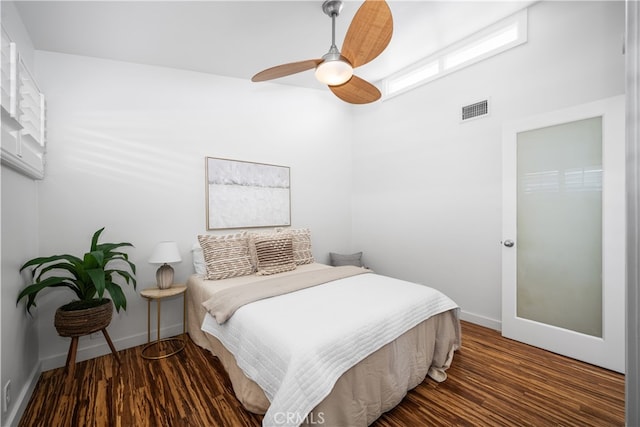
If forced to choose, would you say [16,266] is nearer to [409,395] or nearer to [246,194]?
[246,194]

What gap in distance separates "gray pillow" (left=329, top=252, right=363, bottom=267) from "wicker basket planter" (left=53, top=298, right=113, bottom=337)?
2648 mm

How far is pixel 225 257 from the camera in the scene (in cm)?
270

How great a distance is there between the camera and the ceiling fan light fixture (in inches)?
76.0

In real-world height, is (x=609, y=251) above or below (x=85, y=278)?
above

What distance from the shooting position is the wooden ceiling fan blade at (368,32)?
160 centimetres

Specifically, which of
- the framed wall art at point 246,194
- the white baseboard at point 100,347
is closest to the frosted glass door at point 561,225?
Answer: the framed wall art at point 246,194

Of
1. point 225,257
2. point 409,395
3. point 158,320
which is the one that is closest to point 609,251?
point 409,395

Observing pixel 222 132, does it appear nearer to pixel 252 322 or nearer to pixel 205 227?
pixel 205 227

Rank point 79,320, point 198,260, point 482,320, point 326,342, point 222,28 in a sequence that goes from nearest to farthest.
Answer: point 326,342 < point 79,320 < point 222,28 < point 198,260 < point 482,320

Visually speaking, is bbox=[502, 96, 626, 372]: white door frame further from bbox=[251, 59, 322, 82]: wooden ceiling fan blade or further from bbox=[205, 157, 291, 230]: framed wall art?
bbox=[205, 157, 291, 230]: framed wall art

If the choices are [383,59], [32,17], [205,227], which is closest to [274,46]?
[383,59]

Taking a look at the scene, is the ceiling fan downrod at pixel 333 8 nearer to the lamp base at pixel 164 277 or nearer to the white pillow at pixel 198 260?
the white pillow at pixel 198 260

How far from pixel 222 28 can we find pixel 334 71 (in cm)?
120

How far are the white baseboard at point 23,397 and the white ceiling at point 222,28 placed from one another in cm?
265
